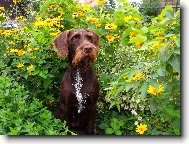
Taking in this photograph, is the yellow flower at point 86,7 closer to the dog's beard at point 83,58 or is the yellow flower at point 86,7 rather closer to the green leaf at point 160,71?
A: the dog's beard at point 83,58

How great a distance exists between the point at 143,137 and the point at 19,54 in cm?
117

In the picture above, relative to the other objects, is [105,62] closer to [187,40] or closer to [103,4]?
[103,4]

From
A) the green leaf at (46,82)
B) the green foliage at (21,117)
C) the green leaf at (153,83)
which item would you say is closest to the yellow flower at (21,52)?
the green leaf at (46,82)

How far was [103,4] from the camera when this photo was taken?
3248 millimetres

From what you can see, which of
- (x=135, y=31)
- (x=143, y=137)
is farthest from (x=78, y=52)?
(x=143, y=137)

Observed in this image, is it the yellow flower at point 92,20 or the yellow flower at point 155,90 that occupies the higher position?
the yellow flower at point 92,20

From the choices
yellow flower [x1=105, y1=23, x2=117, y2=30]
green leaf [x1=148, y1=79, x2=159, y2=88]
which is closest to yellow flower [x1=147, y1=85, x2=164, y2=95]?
green leaf [x1=148, y1=79, x2=159, y2=88]

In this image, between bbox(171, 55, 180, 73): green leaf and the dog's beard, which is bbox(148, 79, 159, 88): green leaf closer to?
bbox(171, 55, 180, 73): green leaf

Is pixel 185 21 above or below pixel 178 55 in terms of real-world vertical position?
above

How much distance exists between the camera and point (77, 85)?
2.71m

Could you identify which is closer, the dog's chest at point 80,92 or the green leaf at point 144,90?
the green leaf at point 144,90

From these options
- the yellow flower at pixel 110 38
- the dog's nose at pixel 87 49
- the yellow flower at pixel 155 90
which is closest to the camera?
the yellow flower at pixel 155 90

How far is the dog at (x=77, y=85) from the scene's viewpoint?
2686mm

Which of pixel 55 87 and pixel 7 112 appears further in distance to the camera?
pixel 55 87
